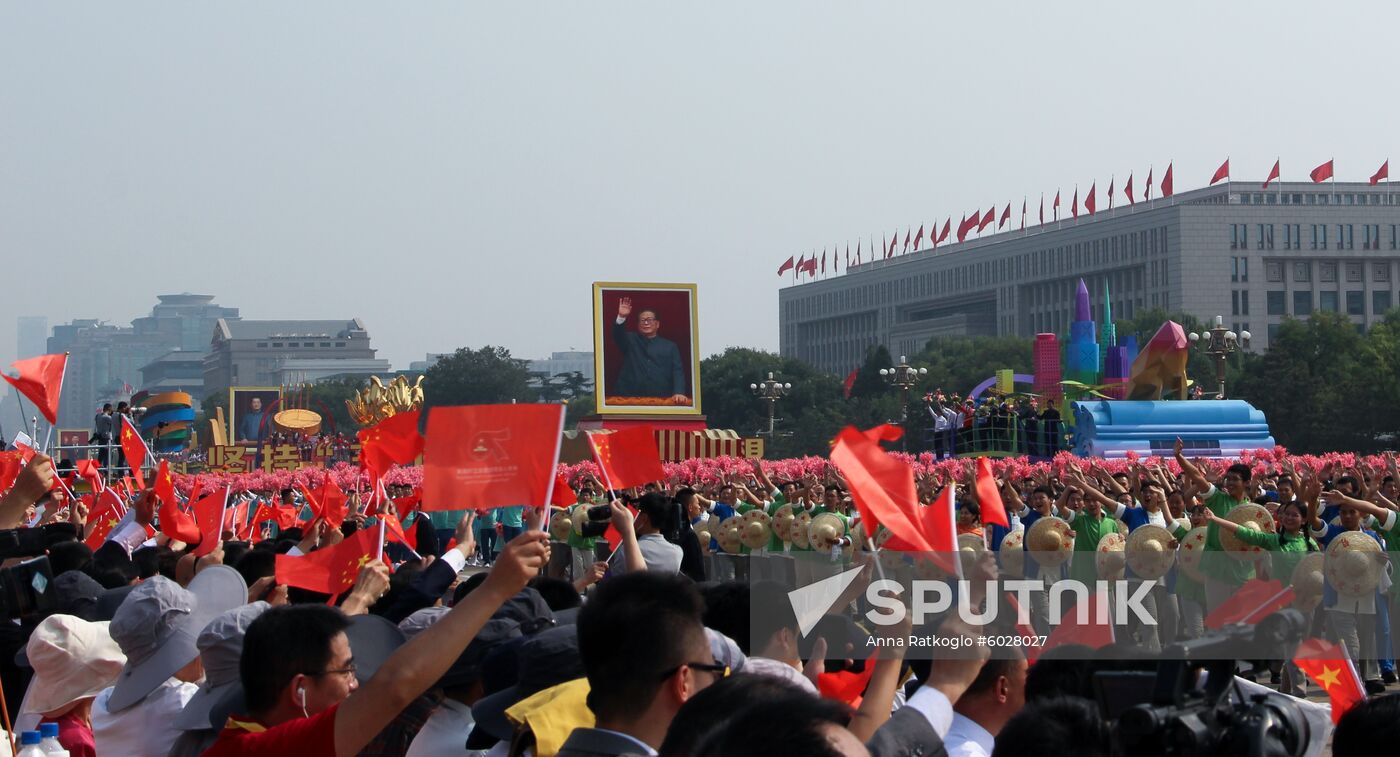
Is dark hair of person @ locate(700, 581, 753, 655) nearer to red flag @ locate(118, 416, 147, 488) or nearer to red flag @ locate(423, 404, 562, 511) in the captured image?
red flag @ locate(423, 404, 562, 511)

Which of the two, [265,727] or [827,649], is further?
[827,649]

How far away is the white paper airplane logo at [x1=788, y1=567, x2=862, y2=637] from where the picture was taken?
461cm

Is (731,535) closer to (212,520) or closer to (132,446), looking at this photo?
(132,446)

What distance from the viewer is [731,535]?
16.4 metres

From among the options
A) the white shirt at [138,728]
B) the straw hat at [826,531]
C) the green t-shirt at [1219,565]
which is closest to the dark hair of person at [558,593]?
the white shirt at [138,728]

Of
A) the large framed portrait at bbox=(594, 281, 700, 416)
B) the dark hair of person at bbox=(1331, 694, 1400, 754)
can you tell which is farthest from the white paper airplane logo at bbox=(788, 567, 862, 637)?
the large framed portrait at bbox=(594, 281, 700, 416)

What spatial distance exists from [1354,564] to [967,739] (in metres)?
7.21

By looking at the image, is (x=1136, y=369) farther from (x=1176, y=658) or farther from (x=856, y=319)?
(x=856, y=319)

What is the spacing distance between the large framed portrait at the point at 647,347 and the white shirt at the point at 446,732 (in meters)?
38.1

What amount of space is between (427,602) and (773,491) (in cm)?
1373

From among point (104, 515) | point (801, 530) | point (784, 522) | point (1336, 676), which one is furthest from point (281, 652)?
point (784, 522)

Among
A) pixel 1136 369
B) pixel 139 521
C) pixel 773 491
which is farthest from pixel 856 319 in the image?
pixel 139 521

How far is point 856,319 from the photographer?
127562 millimetres

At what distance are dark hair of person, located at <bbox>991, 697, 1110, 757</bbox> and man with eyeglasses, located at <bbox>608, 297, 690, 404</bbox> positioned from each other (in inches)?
1574
